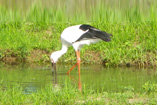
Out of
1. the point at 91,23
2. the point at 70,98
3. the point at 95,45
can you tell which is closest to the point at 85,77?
the point at 95,45

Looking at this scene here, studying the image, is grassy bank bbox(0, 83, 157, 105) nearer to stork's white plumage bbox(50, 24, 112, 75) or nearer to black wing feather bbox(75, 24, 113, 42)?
black wing feather bbox(75, 24, 113, 42)

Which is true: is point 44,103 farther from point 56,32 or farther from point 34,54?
point 56,32

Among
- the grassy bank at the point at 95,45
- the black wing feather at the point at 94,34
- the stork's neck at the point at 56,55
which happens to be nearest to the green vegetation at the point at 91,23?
the grassy bank at the point at 95,45

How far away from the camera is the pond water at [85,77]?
7.87m

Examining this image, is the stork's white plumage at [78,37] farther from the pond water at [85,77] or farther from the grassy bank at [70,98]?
the grassy bank at [70,98]

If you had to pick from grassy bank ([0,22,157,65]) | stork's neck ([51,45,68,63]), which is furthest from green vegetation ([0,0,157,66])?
stork's neck ([51,45,68,63])

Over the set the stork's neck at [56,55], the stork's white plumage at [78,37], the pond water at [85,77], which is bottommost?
the pond water at [85,77]

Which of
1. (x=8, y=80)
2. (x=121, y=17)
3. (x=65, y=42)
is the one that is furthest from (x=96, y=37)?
(x=121, y=17)

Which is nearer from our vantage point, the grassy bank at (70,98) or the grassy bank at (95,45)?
the grassy bank at (70,98)

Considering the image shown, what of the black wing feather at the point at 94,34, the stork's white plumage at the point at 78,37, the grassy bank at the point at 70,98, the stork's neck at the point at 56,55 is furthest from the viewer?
the stork's neck at the point at 56,55

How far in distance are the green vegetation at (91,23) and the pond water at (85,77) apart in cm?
49

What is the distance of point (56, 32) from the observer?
11.9 metres

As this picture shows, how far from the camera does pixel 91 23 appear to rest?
1221 centimetres

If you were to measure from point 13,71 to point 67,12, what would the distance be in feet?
15.0
